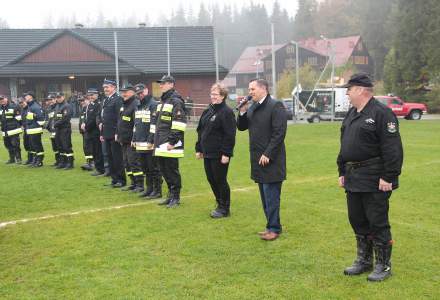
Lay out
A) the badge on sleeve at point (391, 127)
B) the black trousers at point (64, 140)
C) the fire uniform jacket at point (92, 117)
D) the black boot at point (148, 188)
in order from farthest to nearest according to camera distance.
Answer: the black trousers at point (64, 140) → the fire uniform jacket at point (92, 117) → the black boot at point (148, 188) → the badge on sleeve at point (391, 127)

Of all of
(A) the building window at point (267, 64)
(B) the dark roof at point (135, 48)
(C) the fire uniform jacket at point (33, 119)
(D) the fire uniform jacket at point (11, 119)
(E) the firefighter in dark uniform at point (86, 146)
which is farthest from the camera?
(A) the building window at point (267, 64)

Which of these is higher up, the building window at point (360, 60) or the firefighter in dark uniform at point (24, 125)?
the building window at point (360, 60)

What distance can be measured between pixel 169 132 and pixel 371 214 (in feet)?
13.7

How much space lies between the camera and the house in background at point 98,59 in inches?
1537

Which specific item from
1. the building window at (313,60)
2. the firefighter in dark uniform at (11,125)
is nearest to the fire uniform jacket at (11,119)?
the firefighter in dark uniform at (11,125)

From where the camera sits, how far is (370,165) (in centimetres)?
519

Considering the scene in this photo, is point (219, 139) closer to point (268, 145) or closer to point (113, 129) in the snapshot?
point (268, 145)

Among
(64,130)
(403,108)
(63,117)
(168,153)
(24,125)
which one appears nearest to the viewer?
(168,153)

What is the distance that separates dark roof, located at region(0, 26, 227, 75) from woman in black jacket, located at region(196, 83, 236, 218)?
31991 millimetres

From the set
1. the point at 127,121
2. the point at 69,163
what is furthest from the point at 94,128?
the point at 127,121

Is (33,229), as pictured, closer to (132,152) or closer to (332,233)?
(132,152)

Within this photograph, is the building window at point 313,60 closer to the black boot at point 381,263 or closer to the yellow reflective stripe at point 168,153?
the yellow reflective stripe at point 168,153

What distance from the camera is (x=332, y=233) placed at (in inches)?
276

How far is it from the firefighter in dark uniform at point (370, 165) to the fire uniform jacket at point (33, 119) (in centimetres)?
1103
